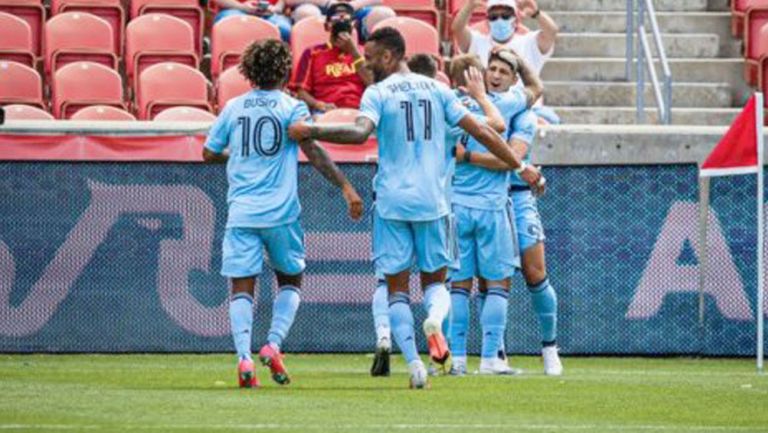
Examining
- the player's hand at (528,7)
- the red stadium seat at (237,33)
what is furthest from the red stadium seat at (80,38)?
the player's hand at (528,7)

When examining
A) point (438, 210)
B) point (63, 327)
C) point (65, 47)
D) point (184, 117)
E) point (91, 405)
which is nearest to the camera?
point (91, 405)

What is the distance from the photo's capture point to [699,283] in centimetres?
1619

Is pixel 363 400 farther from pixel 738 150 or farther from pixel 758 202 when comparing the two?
pixel 738 150

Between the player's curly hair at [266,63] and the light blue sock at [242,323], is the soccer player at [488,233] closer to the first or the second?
the player's curly hair at [266,63]

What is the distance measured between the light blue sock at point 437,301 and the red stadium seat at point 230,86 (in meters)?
6.20

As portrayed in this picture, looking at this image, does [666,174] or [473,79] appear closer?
[473,79]

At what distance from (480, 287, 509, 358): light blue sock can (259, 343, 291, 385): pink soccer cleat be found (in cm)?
186

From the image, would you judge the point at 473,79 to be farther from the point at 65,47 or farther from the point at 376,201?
the point at 65,47

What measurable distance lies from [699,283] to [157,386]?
538cm

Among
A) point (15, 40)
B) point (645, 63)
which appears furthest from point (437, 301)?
point (645, 63)

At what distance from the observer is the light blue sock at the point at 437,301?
11984 millimetres

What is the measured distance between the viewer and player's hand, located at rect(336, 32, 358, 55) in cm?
1695

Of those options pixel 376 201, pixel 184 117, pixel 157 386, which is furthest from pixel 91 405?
pixel 184 117

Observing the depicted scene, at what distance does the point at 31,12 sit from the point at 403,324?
8.89m
